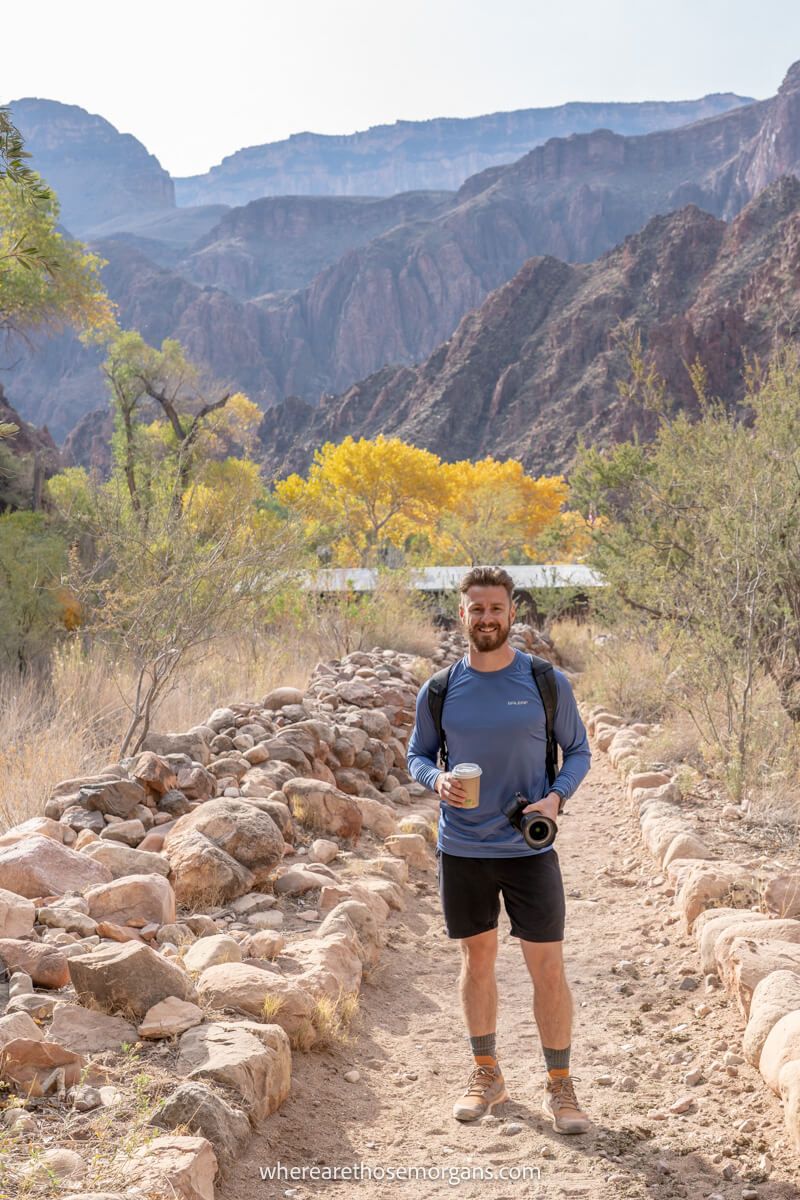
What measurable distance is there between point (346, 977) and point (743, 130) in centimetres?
15079

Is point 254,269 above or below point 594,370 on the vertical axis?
above

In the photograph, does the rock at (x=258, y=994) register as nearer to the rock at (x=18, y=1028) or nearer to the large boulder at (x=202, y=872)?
the rock at (x=18, y=1028)

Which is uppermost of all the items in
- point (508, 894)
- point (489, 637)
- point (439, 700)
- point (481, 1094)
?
point (489, 637)

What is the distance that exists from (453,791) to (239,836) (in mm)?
2227

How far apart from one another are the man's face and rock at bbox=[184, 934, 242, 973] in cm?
155

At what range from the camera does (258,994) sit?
3.49 meters

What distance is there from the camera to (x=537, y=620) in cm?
1842

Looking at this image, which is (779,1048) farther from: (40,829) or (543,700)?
(40,829)

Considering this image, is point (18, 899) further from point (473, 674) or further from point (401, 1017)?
point (473, 674)

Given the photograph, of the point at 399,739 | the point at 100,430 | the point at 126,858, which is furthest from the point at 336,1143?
the point at 100,430

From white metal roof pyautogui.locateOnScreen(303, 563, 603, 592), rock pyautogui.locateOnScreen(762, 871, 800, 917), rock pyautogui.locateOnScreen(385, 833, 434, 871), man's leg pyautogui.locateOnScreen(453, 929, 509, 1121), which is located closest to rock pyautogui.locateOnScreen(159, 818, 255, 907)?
rock pyautogui.locateOnScreen(385, 833, 434, 871)

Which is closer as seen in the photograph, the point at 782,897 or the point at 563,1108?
the point at 563,1108

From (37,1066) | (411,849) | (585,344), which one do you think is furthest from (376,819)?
(585,344)

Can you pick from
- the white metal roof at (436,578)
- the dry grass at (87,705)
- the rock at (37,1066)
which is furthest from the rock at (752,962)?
the white metal roof at (436,578)
